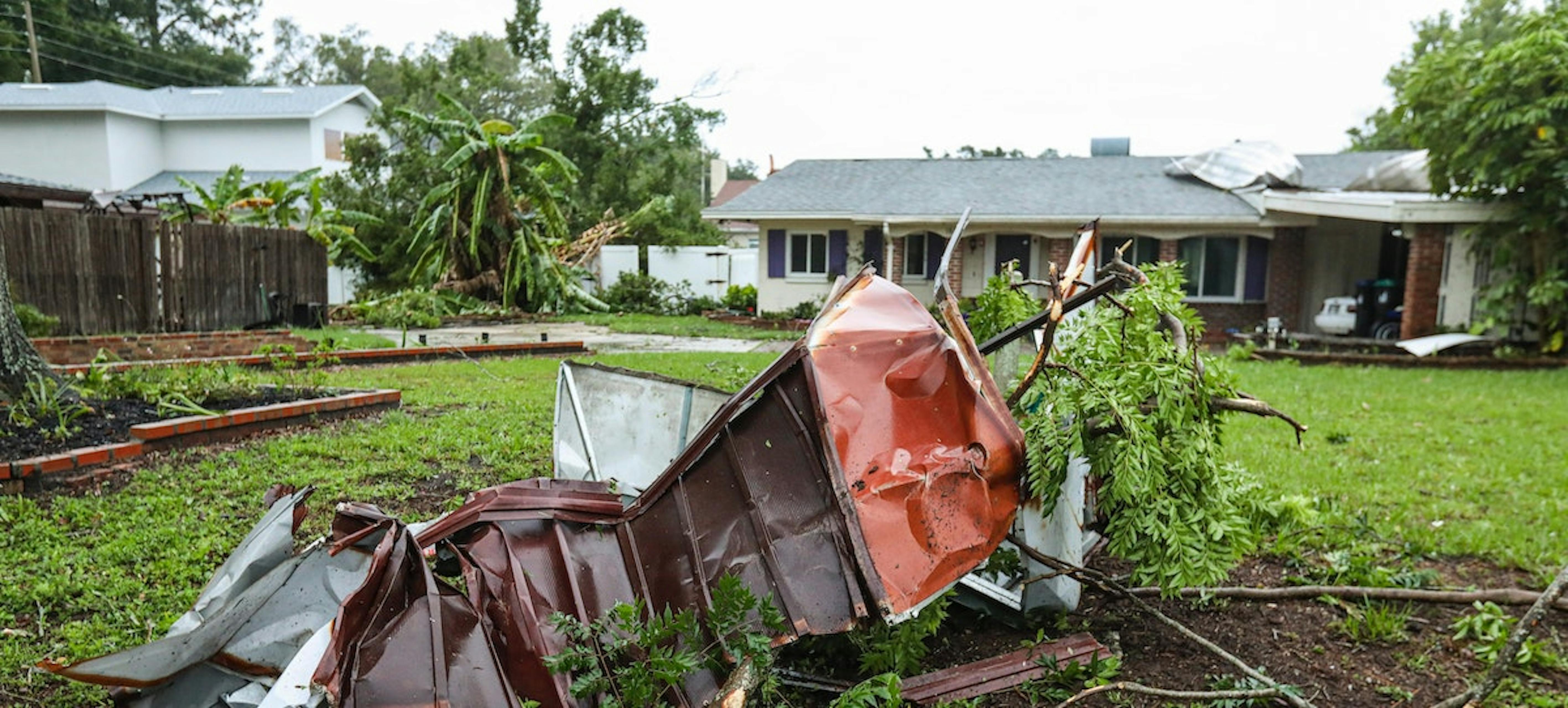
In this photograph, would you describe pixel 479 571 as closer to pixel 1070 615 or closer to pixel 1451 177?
pixel 1070 615

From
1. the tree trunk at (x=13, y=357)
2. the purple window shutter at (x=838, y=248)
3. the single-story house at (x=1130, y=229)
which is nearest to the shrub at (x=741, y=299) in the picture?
the single-story house at (x=1130, y=229)

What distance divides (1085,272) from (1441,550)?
8.94 ft

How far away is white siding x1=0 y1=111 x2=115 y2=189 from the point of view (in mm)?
27141

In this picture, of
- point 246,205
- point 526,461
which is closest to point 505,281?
point 246,205

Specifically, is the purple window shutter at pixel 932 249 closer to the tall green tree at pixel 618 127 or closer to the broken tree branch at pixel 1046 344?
the tall green tree at pixel 618 127

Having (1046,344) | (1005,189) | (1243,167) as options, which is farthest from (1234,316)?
(1046,344)

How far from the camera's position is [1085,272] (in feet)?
13.1

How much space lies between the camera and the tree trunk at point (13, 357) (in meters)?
6.36

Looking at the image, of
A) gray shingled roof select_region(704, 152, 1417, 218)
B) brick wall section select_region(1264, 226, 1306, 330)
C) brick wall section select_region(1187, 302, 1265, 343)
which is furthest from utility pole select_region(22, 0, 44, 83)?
brick wall section select_region(1264, 226, 1306, 330)

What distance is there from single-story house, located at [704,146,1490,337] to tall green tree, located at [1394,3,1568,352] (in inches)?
35.3

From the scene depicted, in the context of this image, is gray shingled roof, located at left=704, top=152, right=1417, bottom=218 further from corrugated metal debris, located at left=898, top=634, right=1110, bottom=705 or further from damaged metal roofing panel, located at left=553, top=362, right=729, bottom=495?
corrugated metal debris, located at left=898, top=634, right=1110, bottom=705

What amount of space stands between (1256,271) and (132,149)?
31.4m

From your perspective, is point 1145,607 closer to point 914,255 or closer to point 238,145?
point 914,255

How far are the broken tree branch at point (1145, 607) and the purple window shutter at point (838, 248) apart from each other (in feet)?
58.4
